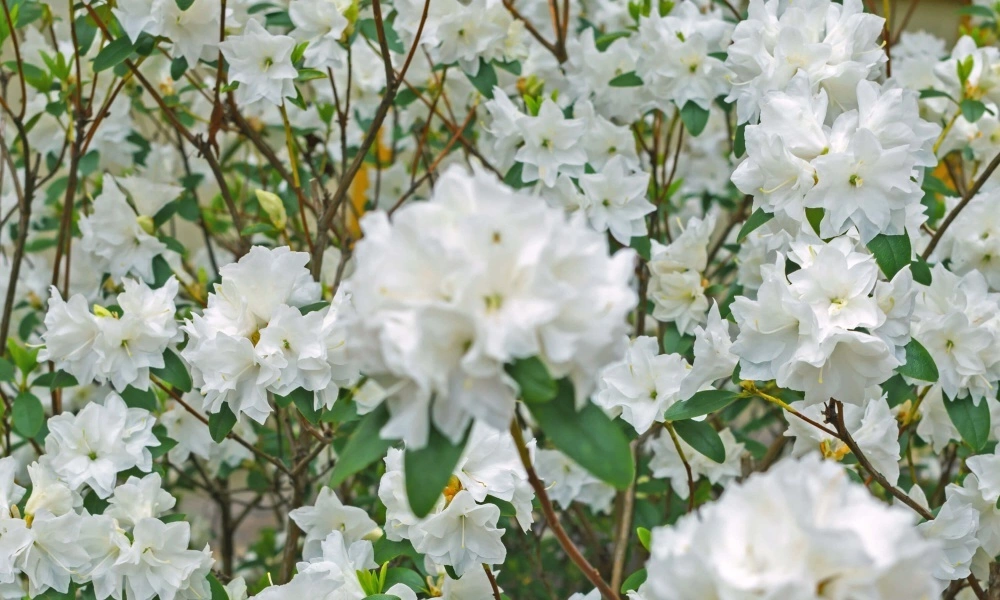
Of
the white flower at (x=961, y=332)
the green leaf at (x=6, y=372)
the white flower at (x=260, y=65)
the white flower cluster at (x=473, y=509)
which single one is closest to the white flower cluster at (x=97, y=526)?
the green leaf at (x=6, y=372)

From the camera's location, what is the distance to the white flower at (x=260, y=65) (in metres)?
1.52

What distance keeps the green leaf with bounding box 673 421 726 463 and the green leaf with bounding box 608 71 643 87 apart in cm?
68

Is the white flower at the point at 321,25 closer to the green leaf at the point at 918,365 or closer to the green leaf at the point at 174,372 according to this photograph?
the green leaf at the point at 174,372

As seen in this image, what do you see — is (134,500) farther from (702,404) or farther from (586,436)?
(586,436)

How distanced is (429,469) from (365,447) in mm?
82

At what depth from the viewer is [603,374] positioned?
1.34 m

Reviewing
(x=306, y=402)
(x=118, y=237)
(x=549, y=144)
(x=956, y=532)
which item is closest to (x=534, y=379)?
(x=306, y=402)

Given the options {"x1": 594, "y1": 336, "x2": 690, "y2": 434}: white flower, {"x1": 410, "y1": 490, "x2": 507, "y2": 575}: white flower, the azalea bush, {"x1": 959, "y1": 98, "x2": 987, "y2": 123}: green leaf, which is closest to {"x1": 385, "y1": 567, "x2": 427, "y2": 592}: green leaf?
the azalea bush

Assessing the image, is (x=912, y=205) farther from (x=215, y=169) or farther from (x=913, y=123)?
(x=215, y=169)

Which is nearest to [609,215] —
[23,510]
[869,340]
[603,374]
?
[603,374]

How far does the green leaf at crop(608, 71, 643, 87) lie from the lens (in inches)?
69.1

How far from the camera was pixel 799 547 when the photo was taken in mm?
624

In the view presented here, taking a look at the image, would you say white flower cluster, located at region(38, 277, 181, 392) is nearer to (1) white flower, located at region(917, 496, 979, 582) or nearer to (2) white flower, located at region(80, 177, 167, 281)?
(2) white flower, located at region(80, 177, 167, 281)

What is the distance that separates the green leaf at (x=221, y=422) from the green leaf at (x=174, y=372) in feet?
0.62
